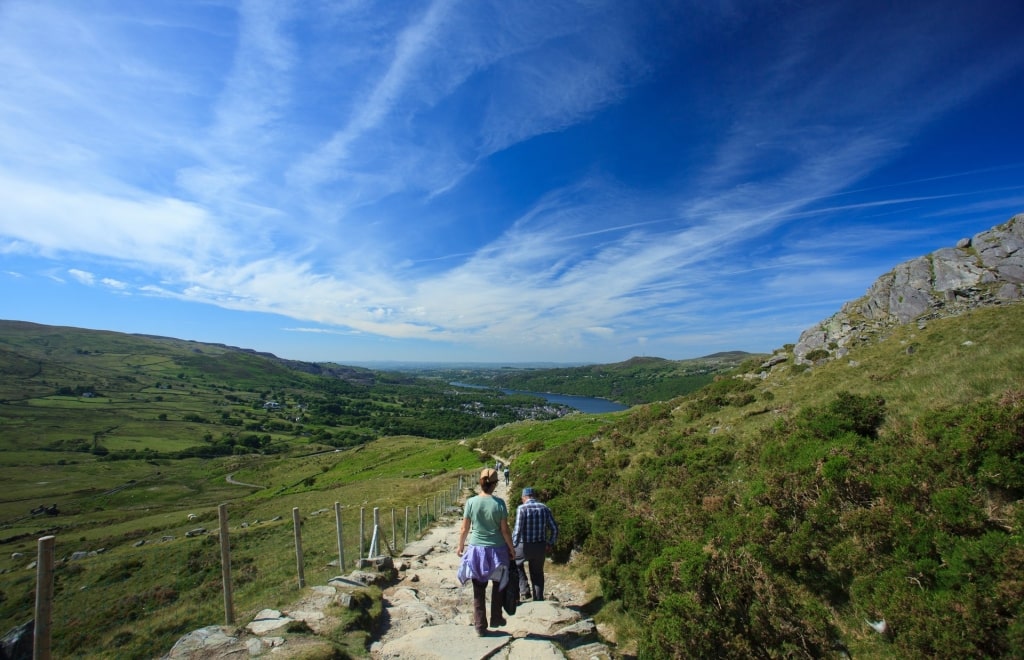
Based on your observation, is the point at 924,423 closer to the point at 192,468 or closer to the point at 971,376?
the point at 971,376

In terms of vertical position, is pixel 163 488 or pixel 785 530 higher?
pixel 785 530

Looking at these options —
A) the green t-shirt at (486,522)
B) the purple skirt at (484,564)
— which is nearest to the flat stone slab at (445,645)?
the purple skirt at (484,564)

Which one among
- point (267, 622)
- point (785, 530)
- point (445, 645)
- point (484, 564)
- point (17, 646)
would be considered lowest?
point (17, 646)

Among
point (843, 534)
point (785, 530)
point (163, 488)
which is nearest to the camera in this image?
point (843, 534)

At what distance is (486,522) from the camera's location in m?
7.22

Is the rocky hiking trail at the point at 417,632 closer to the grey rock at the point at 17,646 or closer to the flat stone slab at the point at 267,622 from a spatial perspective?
the flat stone slab at the point at 267,622

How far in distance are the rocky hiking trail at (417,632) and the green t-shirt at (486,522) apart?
1482mm

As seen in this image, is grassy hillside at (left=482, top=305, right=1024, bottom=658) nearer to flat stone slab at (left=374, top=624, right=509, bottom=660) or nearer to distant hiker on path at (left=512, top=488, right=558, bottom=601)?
distant hiker on path at (left=512, top=488, right=558, bottom=601)

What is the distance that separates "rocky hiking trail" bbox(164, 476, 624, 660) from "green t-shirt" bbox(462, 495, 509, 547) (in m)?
1.48

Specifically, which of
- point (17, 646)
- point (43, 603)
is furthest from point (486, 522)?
point (17, 646)

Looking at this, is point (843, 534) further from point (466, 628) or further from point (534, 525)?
point (466, 628)

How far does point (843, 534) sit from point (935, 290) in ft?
94.6

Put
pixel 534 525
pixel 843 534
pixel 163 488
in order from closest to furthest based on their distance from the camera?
pixel 843 534 → pixel 534 525 → pixel 163 488

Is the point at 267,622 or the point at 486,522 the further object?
the point at 267,622
